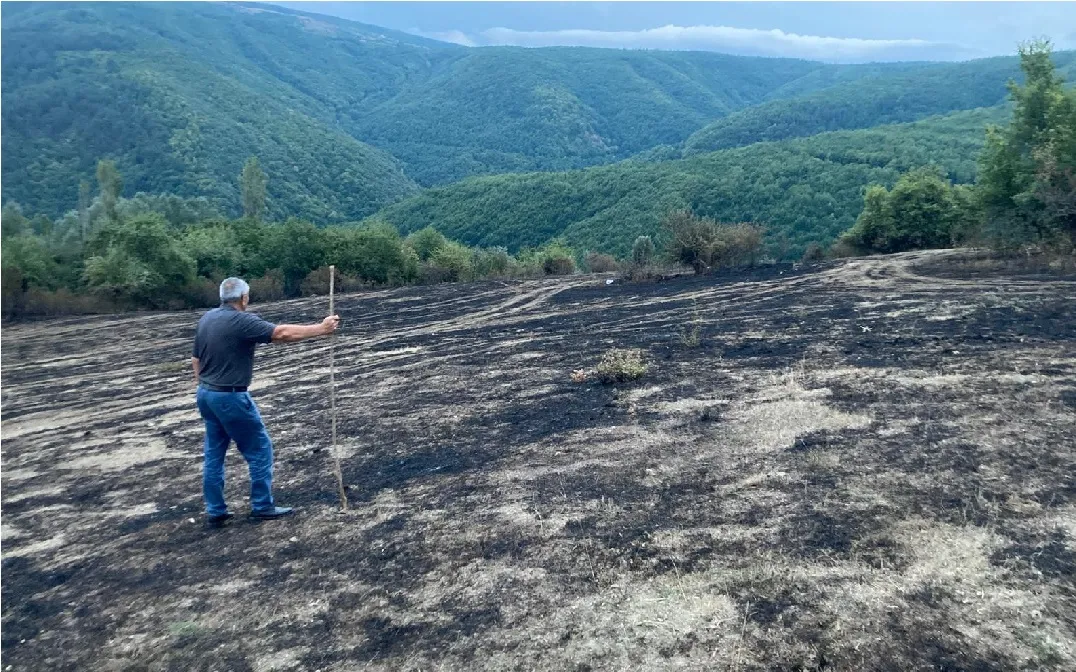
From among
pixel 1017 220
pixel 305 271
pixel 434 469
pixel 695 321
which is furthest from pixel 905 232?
pixel 434 469

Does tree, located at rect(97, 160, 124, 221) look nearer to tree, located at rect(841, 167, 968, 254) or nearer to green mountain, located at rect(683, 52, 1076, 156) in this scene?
tree, located at rect(841, 167, 968, 254)

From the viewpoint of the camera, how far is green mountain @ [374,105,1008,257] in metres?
50.3

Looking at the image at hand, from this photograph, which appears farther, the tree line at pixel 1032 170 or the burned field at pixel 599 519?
the tree line at pixel 1032 170

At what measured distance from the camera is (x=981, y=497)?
216 inches

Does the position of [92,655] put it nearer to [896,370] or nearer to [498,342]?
[896,370]

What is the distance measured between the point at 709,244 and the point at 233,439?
19074 mm

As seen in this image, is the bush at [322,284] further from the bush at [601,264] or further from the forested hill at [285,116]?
the forested hill at [285,116]

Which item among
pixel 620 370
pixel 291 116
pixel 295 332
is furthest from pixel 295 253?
pixel 291 116

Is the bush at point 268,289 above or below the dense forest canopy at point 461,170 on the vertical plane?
below

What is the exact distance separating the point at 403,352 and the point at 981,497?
1016 centimetres

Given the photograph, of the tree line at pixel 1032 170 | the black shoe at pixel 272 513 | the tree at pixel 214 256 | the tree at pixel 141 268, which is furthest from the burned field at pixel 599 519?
the tree at pixel 214 256

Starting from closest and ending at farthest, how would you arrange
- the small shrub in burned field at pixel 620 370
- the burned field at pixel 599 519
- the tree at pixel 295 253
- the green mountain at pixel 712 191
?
the burned field at pixel 599 519
the small shrub in burned field at pixel 620 370
the tree at pixel 295 253
the green mountain at pixel 712 191

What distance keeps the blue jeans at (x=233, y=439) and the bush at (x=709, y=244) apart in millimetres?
18552

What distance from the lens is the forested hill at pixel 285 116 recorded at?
7538 centimetres
